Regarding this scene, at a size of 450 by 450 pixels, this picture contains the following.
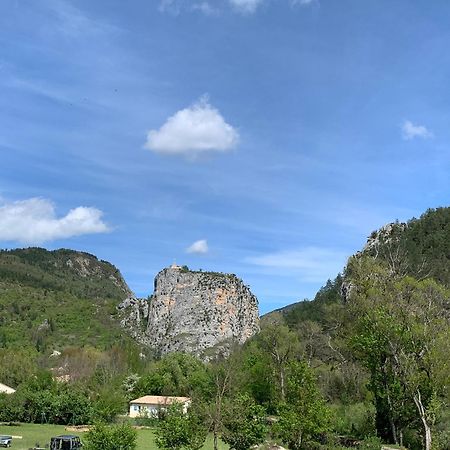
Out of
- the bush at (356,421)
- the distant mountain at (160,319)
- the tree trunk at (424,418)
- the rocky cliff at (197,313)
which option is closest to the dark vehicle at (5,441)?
the bush at (356,421)

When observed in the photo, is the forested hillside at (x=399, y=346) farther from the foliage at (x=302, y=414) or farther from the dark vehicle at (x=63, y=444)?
the dark vehicle at (x=63, y=444)

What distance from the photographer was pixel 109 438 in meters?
26.7

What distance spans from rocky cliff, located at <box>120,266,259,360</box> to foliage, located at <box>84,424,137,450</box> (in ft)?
312

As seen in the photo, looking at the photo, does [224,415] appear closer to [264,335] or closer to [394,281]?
[394,281]

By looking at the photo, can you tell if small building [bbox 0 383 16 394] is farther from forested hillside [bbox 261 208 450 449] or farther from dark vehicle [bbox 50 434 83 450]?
forested hillside [bbox 261 208 450 449]

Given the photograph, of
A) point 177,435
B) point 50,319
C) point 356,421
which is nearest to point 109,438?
point 177,435

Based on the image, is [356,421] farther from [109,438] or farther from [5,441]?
[5,441]

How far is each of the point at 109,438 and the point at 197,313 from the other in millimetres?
101634

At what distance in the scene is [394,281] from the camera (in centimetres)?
3719

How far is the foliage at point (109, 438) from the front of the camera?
2664 centimetres

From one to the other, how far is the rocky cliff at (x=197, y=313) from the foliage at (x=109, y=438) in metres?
95.0

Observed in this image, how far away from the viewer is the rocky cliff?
125 m

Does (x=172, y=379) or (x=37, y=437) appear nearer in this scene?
(x=37, y=437)

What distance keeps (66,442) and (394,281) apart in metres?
25.1
